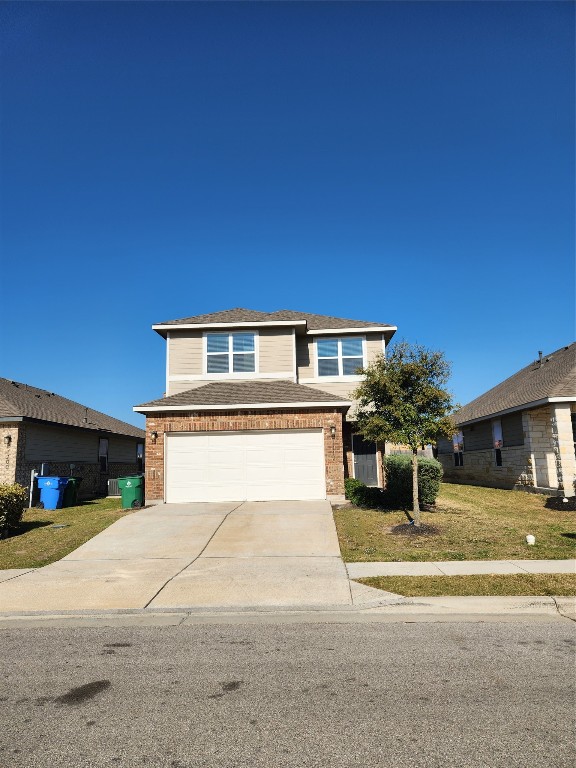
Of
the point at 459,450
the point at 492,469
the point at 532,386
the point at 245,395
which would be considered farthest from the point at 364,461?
the point at 459,450

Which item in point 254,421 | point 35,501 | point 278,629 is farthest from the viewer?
point 35,501

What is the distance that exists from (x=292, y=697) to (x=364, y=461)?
54.0ft

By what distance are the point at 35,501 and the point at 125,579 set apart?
41.2ft

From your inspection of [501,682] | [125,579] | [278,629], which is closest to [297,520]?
[125,579]

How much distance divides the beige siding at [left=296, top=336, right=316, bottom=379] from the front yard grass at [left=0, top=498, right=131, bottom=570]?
349 inches

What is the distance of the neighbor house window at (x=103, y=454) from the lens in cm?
2689

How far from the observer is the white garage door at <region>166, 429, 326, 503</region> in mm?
16812

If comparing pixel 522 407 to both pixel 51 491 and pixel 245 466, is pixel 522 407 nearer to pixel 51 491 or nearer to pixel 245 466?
pixel 245 466

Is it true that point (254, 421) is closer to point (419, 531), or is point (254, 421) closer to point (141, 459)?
point (419, 531)

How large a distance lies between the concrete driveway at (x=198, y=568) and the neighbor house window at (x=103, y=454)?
13532mm

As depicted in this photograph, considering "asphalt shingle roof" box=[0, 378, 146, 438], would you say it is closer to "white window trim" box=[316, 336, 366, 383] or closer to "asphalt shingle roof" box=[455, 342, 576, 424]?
"white window trim" box=[316, 336, 366, 383]

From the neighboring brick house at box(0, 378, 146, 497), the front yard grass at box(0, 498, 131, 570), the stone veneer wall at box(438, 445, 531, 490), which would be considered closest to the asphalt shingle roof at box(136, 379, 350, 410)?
the front yard grass at box(0, 498, 131, 570)

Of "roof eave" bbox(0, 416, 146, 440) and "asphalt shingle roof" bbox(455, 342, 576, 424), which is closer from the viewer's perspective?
"roof eave" bbox(0, 416, 146, 440)

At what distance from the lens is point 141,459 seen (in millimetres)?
34188
